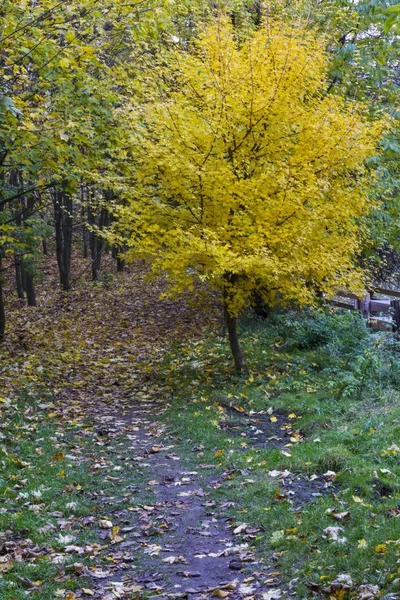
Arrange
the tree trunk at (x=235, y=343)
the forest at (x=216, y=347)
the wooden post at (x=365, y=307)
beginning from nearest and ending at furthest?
the forest at (x=216, y=347)
the tree trunk at (x=235, y=343)
the wooden post at (x=365, y=307)

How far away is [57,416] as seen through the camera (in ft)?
33.6

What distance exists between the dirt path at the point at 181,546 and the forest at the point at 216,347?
0.08 ft

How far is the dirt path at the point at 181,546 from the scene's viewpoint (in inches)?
192

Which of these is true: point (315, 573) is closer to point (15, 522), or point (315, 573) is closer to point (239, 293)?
point (15, 522)

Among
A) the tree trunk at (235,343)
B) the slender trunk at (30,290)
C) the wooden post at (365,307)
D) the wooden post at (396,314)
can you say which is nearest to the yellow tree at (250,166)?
the tree trunk at (235,343)

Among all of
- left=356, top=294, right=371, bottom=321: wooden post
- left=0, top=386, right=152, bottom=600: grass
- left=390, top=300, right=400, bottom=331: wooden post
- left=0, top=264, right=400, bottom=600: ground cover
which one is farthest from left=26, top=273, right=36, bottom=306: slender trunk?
left=390, top=300, right=400, bottom=331: wooden post

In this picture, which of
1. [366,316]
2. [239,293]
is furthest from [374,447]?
[366,316]

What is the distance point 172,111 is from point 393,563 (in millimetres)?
7891

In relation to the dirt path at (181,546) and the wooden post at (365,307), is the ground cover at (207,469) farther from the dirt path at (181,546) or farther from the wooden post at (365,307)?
the wooden post at (365,307)

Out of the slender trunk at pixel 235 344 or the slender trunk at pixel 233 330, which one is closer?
the slender trunk at pixel 233 330

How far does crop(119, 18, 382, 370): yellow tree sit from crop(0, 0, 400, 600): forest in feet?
0.14

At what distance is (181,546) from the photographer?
18.8 ft

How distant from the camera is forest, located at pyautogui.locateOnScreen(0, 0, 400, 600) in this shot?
17.6 feet

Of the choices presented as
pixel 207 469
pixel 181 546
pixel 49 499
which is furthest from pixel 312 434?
pixel 49 499
